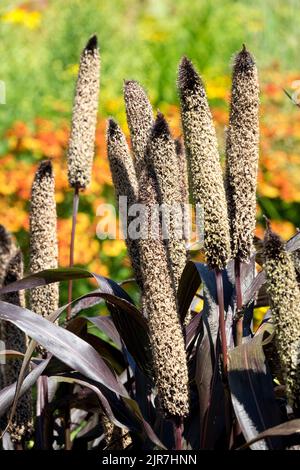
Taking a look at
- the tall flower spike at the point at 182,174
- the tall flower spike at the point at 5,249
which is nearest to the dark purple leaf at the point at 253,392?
the tall flower spike at the point at 182,174

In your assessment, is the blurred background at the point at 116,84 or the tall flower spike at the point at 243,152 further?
the blurred background at the point at 116,84

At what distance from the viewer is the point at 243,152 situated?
2.06 m

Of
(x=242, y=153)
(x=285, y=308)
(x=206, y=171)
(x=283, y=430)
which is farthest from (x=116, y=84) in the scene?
(x=283, y=430)

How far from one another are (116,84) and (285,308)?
598 centimetres

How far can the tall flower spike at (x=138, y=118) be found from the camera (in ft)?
7.30

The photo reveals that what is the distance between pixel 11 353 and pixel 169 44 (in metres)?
6.91

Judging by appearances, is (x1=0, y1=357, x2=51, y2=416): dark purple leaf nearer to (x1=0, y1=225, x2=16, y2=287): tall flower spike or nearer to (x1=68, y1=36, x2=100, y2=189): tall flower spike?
(x1=0, y1=225, x2=16, y2=287): tall flower spike

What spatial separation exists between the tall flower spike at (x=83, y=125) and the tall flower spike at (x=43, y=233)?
357 mm

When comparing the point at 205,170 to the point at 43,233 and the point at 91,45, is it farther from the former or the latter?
the point at 91,45

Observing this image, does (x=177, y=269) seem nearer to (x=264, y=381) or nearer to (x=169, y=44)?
(x=264, y=381)

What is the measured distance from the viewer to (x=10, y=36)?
30.2 feet

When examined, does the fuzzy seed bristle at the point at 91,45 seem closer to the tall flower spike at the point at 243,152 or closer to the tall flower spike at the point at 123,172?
the tall flower spike at the point at 123,172

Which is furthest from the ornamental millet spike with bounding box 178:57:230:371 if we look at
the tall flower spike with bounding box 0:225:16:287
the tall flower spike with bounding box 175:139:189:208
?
the tall flower spike with bounding box 0:225:16:287
